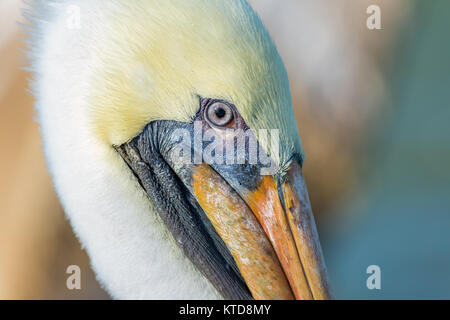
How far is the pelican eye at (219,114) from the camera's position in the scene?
1.61 meters

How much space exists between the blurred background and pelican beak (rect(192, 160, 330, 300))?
6.29 feet

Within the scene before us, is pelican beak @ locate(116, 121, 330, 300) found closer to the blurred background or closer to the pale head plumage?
the pale head plumage

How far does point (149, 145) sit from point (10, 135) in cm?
203

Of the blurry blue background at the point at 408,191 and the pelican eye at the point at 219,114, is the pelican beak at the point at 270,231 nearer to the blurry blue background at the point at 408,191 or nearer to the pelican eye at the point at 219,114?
the pelican eye at the point at 219,114

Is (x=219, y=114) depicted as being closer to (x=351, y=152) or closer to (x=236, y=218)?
(x=236, y=218)

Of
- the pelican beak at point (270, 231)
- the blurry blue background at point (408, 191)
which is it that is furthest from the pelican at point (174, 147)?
the blurry blue background at point (408, 191)

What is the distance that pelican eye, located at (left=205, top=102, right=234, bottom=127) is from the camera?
161 cm

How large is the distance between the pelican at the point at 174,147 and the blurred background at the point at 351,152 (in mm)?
1652

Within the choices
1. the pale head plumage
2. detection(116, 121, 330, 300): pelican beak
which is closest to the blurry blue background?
detection(116, 121, 330, 300): pelican beak

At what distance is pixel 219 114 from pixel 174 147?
218 millimetres

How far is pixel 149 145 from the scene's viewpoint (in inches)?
69.2

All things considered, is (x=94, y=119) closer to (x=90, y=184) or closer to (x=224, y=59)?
(x=90, y=184)

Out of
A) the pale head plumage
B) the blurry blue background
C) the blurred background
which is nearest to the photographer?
the pale head plumage

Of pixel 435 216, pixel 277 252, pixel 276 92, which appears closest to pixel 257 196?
pixel 277 252
